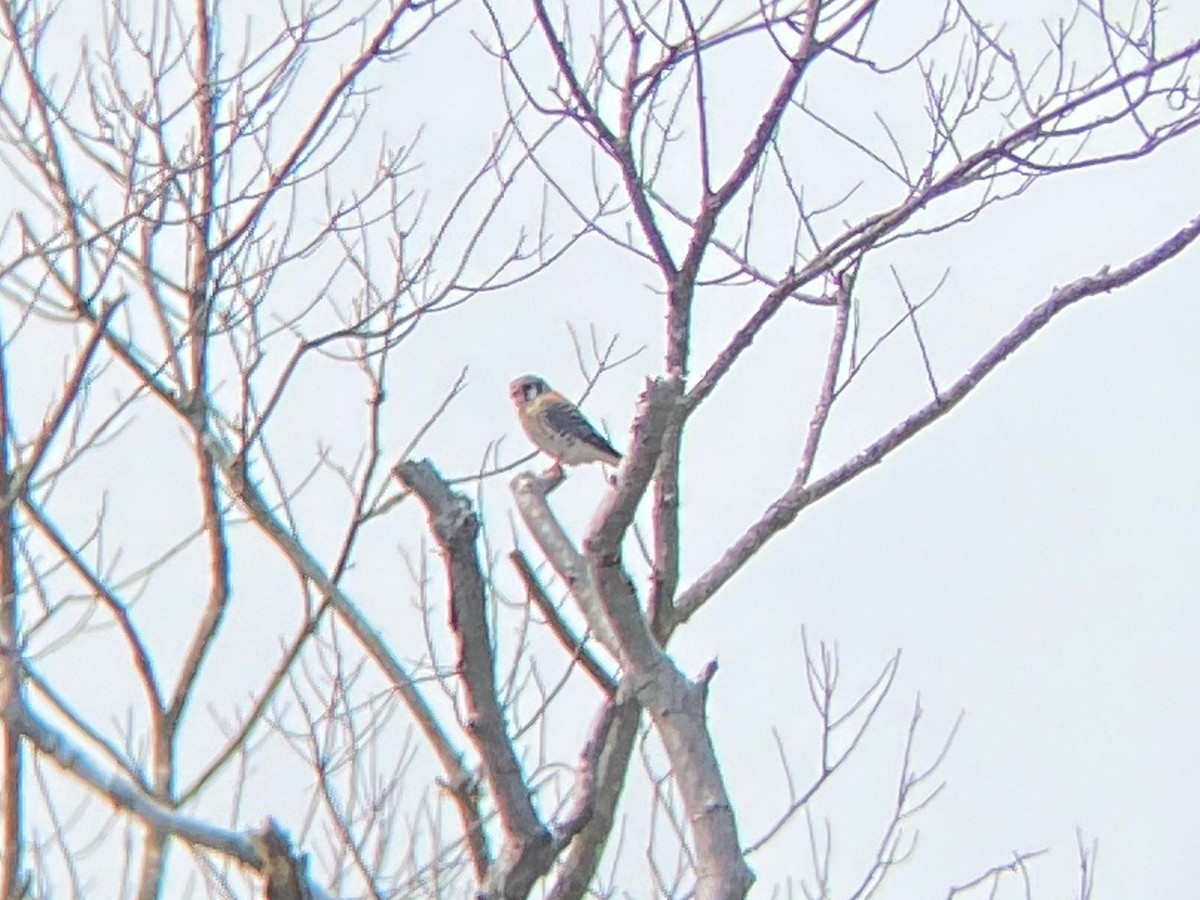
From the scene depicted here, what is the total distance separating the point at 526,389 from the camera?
7699 mm

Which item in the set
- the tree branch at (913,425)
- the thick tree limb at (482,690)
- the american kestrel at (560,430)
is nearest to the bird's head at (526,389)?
the american kestrel at (560,430)

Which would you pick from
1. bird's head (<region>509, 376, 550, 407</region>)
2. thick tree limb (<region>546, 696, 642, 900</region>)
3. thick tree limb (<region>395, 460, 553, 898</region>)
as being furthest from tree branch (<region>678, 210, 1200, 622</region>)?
bird's head (<region>509, 376, 550, 407</region>)

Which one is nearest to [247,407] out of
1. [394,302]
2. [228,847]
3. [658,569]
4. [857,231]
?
[394,302]

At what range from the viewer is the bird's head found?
7547 mm

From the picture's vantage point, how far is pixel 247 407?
5.71m

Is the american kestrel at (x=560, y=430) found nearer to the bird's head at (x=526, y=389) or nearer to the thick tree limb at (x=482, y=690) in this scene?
the bird's head at (x=526, y=389)

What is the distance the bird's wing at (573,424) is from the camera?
264 inches

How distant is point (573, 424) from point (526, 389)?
0.86m

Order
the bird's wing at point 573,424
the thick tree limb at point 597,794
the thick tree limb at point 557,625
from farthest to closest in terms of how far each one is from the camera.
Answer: the bird's wing at point 573,424 → the thick tree limb at point 557,625 → the thick tree limb at point 597,794

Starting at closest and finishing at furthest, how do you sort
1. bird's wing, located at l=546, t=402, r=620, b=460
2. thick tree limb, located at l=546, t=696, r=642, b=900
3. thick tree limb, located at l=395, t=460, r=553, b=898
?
1. thick tree limb, located at l=395, t=460, r=553, b=898
2. thick tree limb, located at l=546, t=696, r=642, b=900
3. bird's wing, located at l=546, t=402, r=620, b=460

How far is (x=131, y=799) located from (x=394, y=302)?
3554 millimetres

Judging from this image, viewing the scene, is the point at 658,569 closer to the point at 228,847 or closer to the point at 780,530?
the point at 780,530

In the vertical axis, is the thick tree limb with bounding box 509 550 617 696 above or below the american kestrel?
below

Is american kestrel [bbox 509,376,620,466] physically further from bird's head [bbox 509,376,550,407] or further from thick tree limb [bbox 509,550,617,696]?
thick tree limb [bbox 509,550,617,696]
